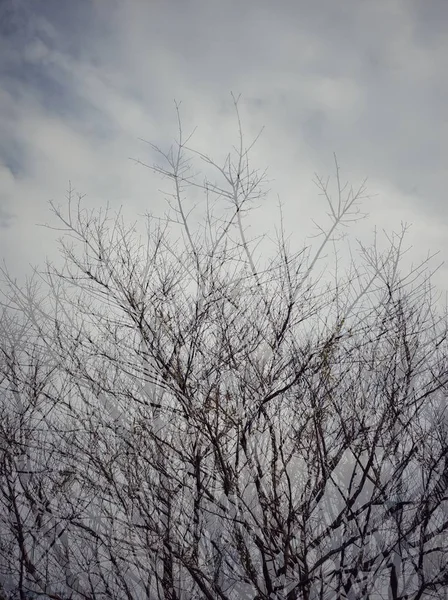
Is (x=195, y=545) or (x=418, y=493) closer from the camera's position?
(x=195, y=545)

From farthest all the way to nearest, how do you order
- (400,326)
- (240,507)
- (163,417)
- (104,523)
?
(104,523) → (400,326) → (163,417) → (240,507)

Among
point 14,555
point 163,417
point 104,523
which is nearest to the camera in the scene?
point 163,417

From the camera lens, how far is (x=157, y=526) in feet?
13.5

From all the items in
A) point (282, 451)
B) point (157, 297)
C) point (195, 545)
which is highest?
point (157, 297)

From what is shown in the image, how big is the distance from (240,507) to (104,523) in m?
2.53

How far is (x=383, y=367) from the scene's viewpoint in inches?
170

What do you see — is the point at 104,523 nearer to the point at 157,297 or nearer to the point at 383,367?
the point at 157,297

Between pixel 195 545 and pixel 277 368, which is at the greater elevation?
pixel 277 368

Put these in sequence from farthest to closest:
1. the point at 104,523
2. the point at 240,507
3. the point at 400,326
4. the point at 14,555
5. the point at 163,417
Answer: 1. the point at 14,555
2. the point at 104,523
3. the point at 400,326
4. the point at 163,417
5. the point at 240,507

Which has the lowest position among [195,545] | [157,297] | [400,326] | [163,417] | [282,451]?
[195,545]

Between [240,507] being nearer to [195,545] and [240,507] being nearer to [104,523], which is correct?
[195,545]

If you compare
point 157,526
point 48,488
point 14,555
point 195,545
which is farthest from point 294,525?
point 14,555

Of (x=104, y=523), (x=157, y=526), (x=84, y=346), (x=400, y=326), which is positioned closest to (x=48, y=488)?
(x=104, y=523)

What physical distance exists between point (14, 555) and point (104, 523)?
5.82 feet
